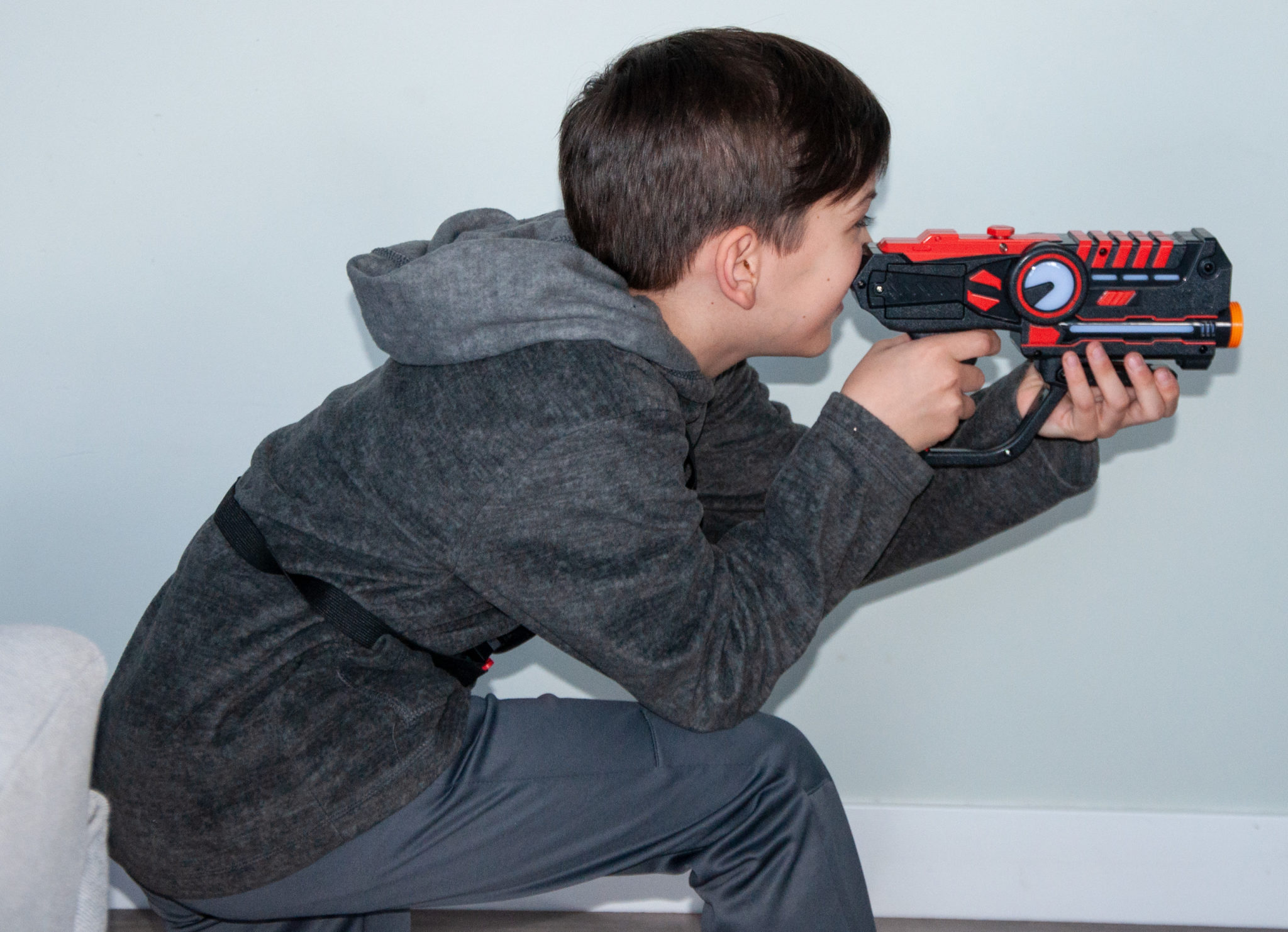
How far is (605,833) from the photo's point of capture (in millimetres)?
898

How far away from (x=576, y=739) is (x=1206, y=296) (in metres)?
0.59

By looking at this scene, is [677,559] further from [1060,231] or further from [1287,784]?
[1287,784]

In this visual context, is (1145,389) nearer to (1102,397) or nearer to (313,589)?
(1102,397)

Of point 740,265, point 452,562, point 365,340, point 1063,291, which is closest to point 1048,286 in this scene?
point 1063,291

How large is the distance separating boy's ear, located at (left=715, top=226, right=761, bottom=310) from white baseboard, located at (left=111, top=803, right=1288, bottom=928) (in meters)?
0.75

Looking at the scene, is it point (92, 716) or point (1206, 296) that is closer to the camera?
point (92, 716)

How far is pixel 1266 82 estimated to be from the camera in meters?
1.14

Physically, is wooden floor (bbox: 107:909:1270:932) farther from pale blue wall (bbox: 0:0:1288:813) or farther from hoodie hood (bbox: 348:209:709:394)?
hoodie hood (bbox: 348:209:709:394)

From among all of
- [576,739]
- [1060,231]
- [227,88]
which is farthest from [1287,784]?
[227,88]

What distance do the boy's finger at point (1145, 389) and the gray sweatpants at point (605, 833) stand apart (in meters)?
0.40

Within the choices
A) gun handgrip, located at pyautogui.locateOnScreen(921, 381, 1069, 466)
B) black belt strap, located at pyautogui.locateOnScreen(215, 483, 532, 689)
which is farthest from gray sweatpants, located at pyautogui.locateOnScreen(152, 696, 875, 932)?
gun handgrip, located at pyautogui.locateOnScreen(921, 381, 1069, 466)

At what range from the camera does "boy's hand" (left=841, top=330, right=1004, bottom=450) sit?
896 mm

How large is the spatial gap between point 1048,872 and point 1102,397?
0.69 meters

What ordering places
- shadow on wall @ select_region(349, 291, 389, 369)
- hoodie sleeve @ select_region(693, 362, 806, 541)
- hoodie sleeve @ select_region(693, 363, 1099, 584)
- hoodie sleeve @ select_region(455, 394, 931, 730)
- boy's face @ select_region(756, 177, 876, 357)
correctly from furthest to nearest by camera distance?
shadow on wall @ select_region(349, 291, 389, 369) → hoodie sleeve @ select_region(693, 362, 806, 541) → hoodie sleeve @ select_region(693, 363, 1099, 584) → boy's face @ select_region(756, 177, 876, 357) → hoodie sleeve @ select_region(455, 394, 931, 730)
